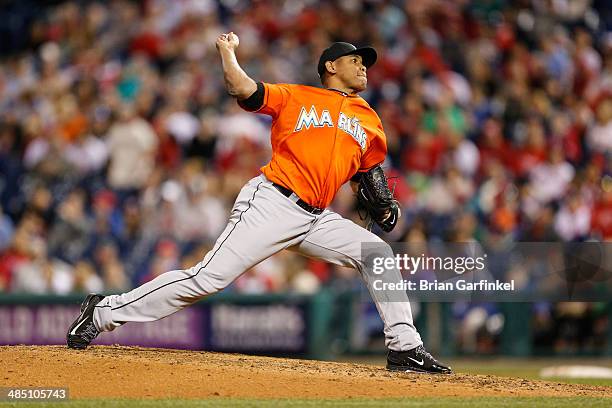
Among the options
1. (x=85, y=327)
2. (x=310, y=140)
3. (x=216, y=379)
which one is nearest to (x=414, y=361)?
(x=216, y=379)

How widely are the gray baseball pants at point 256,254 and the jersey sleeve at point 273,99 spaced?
41 cm

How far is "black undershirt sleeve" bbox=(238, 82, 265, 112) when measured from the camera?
6352 mm

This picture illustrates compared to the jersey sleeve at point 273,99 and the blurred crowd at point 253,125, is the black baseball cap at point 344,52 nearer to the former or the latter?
the jersey sleeve at point 273,99

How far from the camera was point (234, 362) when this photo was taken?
22.8 ft

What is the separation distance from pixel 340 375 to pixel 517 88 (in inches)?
307

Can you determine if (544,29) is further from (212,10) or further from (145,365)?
(145,365)

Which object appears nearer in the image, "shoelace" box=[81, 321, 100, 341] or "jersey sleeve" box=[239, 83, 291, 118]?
"jersey sleeve" box=[239, 83, 291, 118]

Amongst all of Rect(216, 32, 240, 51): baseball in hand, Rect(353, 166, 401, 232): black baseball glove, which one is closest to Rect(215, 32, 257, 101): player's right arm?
Rect(216, 32, 240, 51): baseball in hand

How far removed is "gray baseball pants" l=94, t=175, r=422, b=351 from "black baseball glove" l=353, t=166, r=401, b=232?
0.85 ft

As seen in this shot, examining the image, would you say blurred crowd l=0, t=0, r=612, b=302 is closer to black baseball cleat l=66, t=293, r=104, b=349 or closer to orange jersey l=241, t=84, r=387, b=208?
black baseball cleat l=66, t=293, r=104, b=349

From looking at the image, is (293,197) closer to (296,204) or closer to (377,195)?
(296,204)

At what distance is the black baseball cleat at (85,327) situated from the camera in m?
6.80

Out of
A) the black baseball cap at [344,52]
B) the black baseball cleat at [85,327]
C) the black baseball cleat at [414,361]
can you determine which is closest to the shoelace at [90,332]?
the black baseball cleat at [85,327]

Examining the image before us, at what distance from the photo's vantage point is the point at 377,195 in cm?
692
